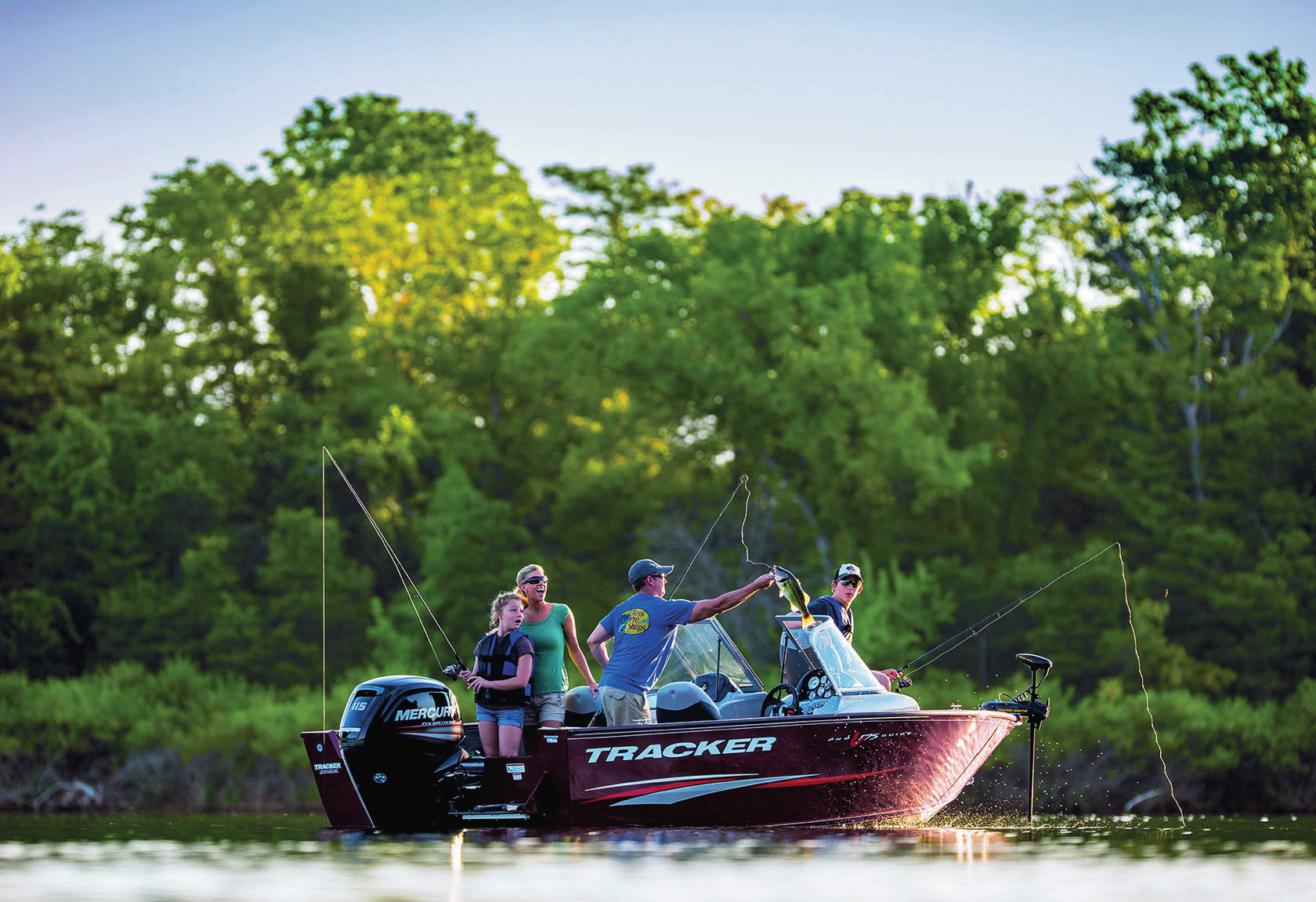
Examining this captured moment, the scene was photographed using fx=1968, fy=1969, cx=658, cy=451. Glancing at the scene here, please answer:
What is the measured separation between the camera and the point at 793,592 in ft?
47.5

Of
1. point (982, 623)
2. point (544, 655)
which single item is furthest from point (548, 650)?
point (982, 623)

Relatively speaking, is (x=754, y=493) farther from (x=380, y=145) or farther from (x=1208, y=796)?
(x=380, y=145)

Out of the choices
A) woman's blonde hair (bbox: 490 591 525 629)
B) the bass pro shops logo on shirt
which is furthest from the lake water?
woman's blonde hair (bbox: 490 591 525 629)

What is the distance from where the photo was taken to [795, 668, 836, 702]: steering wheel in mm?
14328

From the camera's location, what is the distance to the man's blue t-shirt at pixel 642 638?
13.9 m

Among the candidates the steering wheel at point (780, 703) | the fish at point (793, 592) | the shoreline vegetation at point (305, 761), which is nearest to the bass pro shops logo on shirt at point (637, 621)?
the fish at point (793, 592)

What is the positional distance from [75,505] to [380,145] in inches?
533

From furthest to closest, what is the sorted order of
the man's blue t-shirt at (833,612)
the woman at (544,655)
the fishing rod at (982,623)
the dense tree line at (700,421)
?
the dense tree line at (700,421) → the fishing rod at (982,623) → the man's blue t-shirt at (833,612) → the woman at (544,655)

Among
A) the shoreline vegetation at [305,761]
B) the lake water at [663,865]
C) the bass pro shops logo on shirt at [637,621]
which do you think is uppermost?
the bass pro shops logo on shirt at [637,621]

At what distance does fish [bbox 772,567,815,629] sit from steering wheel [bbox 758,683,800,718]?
0.52 m

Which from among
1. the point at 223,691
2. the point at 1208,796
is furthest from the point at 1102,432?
the point at 223,691

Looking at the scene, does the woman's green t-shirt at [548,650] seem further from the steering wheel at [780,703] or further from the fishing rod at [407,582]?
the steering wheel at [780,703]

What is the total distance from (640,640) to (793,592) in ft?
4.20

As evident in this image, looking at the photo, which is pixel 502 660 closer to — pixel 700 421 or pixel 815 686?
pixel 815 686
